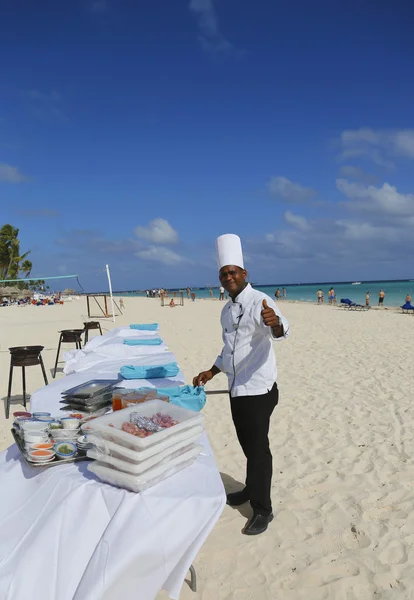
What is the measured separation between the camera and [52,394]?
3.53 meters

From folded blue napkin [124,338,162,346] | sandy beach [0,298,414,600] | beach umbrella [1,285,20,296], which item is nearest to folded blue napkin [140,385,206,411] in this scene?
sandy beach [0,298,414,600]

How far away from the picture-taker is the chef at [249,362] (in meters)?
2.71

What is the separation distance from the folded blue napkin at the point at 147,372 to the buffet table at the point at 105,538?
2060 mm

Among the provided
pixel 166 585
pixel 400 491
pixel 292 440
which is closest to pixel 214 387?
pixel 292 440

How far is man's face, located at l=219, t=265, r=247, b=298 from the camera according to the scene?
279 cm

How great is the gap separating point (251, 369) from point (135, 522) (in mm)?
1279

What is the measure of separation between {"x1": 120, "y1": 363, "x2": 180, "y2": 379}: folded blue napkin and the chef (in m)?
1.32

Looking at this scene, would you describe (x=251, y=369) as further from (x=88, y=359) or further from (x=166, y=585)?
(x=88, y=359)

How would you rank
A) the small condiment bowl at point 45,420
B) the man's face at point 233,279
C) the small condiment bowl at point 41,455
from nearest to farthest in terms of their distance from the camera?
the small condiment bowl at point 41,455 < the small condiment bowl at point 45,420 < the man's face at point 233,279

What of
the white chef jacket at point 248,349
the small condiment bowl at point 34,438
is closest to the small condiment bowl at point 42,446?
the small condiment bowl at point 34,438

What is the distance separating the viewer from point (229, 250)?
2824 millimetres

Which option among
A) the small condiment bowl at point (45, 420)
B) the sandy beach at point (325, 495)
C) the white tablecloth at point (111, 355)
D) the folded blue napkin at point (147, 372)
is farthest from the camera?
the white tablecloth at point (111, 355)

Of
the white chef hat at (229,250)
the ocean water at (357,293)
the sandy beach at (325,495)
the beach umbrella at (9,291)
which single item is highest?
the beach umbrella at (9,291)

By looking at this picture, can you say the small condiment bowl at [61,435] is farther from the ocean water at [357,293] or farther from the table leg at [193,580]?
the ocean water at [357,293]
